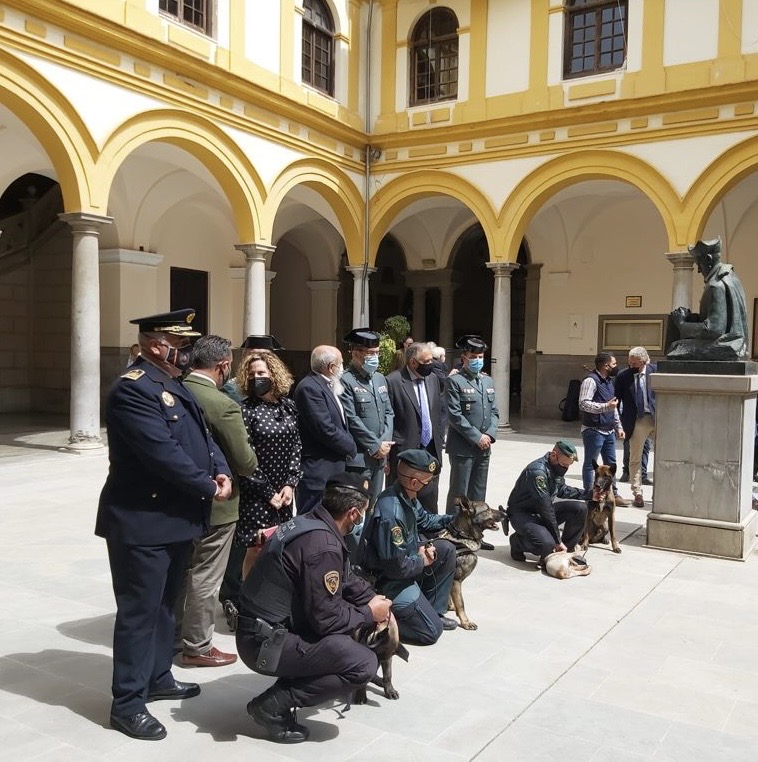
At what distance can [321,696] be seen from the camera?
314 cm

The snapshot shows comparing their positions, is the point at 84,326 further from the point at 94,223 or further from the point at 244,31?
the point at 244,31

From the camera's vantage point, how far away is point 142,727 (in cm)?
315

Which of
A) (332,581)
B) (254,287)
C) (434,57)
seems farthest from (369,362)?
(434,57)

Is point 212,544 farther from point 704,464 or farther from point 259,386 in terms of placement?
point 704,464

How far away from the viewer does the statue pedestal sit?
6164mm

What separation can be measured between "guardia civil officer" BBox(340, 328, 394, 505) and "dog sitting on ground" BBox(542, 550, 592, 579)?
140 centimetres

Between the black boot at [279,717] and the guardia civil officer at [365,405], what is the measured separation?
2.49m

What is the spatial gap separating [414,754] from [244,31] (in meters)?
12.2

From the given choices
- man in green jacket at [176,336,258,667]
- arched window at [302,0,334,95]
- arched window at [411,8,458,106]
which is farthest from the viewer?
arched window at [411,8,458,106]

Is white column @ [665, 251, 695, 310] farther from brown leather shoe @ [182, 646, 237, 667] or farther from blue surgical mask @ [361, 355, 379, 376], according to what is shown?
brown leather shoe @ [182, 646, 237, 667]

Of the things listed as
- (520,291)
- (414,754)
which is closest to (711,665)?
(414,754)

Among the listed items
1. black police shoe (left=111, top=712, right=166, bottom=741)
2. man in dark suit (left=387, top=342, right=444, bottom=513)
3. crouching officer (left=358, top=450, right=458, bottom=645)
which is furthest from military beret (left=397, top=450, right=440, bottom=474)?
man in dark suit (left=387, top=342, right=444, bottom=513)

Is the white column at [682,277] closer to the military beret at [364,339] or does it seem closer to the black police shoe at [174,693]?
the military beret at [364,339]

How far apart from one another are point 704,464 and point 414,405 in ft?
7.75
